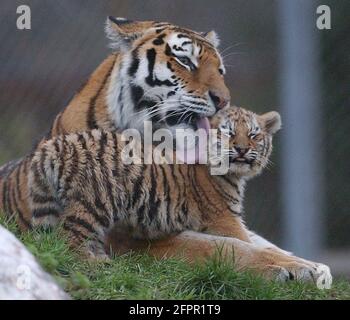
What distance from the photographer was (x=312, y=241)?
4.91m

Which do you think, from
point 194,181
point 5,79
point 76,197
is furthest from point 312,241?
point 5,79

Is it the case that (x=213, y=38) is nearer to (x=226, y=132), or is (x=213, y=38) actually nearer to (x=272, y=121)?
(x=272, y=121)

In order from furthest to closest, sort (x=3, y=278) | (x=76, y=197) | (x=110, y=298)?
(x=76, y=197) → (x=110, y=298) → (x=3, y=278)

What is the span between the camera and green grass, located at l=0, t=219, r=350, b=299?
3939 millimetres

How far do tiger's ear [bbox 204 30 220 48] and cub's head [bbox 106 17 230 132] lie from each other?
0.02 metres

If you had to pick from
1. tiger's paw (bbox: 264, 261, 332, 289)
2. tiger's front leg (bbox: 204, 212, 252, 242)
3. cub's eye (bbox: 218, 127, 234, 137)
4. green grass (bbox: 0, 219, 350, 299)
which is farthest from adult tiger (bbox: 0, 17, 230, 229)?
tiger's paw (bbox: 264, 261, 332, 289)

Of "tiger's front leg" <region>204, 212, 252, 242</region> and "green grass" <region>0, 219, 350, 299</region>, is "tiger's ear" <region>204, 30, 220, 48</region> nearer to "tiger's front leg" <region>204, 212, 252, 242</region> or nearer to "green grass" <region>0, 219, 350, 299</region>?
"tiger's front leg" <region>204, 212, 252, 242</region>

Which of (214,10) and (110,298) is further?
(214,10)

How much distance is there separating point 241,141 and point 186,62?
53 cm

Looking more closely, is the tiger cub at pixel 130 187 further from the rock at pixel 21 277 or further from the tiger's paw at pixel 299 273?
the rock at pixel 21 277

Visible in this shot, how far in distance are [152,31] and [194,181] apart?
2.96 feet

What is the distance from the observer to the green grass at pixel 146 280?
3.94m

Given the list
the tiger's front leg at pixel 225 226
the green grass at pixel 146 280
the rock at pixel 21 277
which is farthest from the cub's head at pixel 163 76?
the rock at pixel 21 277

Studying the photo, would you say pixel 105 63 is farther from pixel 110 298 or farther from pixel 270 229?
pixel 110 298
